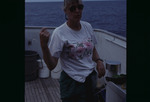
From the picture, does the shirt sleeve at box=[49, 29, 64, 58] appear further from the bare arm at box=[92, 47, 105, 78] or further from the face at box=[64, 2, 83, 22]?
the bare arm at box=[92, 47, 105, 78]

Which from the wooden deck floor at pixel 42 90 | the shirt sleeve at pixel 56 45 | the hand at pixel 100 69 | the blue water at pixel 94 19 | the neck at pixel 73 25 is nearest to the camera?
the shirt sleeve at pixel 56 45

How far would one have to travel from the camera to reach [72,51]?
74.7 inches

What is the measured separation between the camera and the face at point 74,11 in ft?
6.30

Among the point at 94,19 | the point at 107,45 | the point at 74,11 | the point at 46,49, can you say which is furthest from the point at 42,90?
the point at 94,19

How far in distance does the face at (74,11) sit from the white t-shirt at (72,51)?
0.30 feet

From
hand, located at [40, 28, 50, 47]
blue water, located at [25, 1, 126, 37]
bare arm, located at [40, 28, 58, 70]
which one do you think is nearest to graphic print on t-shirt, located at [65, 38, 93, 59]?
bare arm, located at [40, 28, 58, 70]

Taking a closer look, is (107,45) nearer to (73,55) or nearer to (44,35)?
(73,55)

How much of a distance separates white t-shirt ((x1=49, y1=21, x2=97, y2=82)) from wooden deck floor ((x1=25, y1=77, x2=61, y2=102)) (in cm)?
297

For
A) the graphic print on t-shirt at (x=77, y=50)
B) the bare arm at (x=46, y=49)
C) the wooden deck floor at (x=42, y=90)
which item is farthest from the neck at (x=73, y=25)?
the wooden deck floor at (x=42, y=90)

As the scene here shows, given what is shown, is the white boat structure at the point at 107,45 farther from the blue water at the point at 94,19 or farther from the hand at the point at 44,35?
the blue water at the point at 94,19

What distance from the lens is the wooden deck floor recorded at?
486 centimetres
